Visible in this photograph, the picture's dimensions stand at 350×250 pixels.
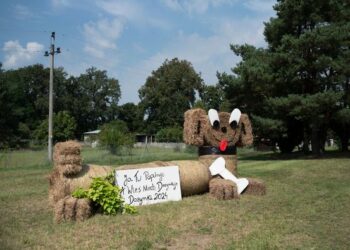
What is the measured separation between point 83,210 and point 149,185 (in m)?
1.91

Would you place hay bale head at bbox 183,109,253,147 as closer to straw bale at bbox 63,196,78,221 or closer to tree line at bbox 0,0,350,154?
straw bale at bbox 63,196,78,221

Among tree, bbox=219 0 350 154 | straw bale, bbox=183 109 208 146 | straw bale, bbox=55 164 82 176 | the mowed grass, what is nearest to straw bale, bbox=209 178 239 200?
the mowed grass

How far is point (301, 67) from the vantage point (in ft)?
72.0

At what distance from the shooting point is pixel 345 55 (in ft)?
71.3

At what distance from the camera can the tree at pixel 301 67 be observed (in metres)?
20.9

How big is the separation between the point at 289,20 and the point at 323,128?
20.2ft

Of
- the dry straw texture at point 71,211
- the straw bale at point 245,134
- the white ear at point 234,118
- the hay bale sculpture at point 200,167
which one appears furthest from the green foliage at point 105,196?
the straw bale at point 245,134

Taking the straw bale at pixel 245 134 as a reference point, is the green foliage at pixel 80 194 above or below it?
below

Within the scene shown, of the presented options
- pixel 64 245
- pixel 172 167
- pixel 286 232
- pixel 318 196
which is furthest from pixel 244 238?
pixel 318 196

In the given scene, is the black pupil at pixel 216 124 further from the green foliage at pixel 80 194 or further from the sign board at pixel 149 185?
the green foliage at pixel 80 194

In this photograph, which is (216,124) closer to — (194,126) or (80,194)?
(194,126)

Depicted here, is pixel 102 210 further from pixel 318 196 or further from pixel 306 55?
pixel 306 55

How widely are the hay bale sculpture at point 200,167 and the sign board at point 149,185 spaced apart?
0.20m

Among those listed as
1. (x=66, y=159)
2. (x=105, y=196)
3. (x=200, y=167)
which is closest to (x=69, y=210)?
(x=105, y=196)
